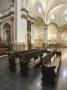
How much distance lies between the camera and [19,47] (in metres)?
15.9

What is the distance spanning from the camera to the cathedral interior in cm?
445

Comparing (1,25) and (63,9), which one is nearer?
(1,25)

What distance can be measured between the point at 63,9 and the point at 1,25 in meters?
17.6

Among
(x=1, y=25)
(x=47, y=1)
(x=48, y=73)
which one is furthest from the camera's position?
(x=47, y=1)

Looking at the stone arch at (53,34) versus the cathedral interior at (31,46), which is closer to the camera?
the cathedral interior at (31,46)

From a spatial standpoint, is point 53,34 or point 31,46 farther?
point 53,34

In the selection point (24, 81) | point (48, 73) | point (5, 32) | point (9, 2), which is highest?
point (9, 2)

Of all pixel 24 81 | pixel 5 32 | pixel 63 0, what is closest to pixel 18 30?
pixel 5 32

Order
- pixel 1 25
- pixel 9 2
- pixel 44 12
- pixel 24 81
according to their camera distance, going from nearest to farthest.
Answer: pixel 24 81 < pixel 9 2 < pixel 1 25 < pixel 44 12

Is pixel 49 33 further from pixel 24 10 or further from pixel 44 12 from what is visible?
pixel 24 10

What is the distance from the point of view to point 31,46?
62.5 feet

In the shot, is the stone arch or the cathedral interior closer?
the cathedral interior

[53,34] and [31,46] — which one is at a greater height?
[53,34]

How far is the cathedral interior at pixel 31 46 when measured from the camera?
175 inches
